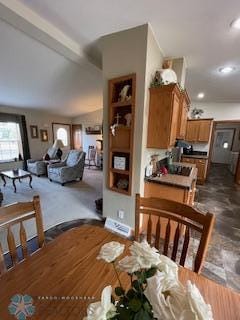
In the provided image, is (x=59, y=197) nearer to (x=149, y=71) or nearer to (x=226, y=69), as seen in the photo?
(x=149, y=71)

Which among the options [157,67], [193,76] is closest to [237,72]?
[193,76]

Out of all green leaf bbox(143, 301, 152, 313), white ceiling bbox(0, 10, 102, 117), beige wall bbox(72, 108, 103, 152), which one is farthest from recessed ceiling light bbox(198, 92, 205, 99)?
green leaf bbox(143, 301, 152, 313)

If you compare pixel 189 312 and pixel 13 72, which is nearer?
pixel 189 312

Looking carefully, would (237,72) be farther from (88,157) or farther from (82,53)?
(88,157)

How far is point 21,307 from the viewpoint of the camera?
2.26ft

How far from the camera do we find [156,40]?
2.29 m

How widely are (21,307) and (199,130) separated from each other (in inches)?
212

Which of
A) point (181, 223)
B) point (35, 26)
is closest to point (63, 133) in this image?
point (35, 26)

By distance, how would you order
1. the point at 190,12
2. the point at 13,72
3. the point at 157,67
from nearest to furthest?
the point at 190,12
the point at 157,67
the point at 13,72

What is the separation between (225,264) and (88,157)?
256 inches

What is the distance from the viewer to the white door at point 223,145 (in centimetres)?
865

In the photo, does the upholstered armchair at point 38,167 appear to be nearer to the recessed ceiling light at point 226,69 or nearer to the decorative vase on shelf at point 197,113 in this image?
the decorative vase on shelf at point 197,113

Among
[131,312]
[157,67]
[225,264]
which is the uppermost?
[157,67]

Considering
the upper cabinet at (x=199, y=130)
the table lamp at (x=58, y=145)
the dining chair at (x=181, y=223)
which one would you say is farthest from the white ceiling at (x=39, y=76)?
the upper cabinet at (x=199, y=130)
